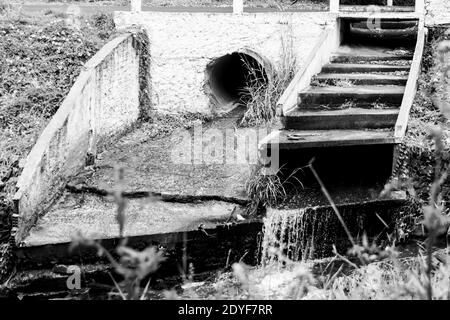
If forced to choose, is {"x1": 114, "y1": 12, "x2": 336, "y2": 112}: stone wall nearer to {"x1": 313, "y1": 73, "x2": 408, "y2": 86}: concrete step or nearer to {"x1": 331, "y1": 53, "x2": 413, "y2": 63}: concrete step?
{"x1": 331, "y1": 53, "x2": 413, "y2": 63}: concrete step

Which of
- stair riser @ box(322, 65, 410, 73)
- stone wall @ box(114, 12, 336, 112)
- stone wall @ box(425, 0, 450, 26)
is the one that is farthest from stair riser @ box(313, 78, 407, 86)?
stone wall @ box(425, 0, 450, 26)

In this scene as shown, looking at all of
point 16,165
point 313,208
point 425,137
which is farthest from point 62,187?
point 425,137

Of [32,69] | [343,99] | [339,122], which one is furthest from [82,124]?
[343,99]

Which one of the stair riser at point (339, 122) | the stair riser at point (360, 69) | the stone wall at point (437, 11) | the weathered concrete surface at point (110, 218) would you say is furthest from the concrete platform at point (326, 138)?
the stone wall at point (437, 11)

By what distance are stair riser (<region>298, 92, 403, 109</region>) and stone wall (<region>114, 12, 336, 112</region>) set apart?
5.03 feet

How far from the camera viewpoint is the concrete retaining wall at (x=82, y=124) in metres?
8.13

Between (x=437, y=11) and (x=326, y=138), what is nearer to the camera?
(x=326, y=138)

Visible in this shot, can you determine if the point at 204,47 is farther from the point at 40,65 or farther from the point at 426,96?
the point at 426,96

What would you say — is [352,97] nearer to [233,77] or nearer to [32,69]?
[233,77]

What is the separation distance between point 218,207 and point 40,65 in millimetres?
4146

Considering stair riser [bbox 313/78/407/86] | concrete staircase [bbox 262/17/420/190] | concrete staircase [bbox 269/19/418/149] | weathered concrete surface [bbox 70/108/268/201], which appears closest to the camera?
concrete staircase [bbox 262/17/420/190]

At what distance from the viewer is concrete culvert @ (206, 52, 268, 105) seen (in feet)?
37.8

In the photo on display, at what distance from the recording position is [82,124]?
31.1 feet

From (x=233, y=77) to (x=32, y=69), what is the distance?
4.51 m
